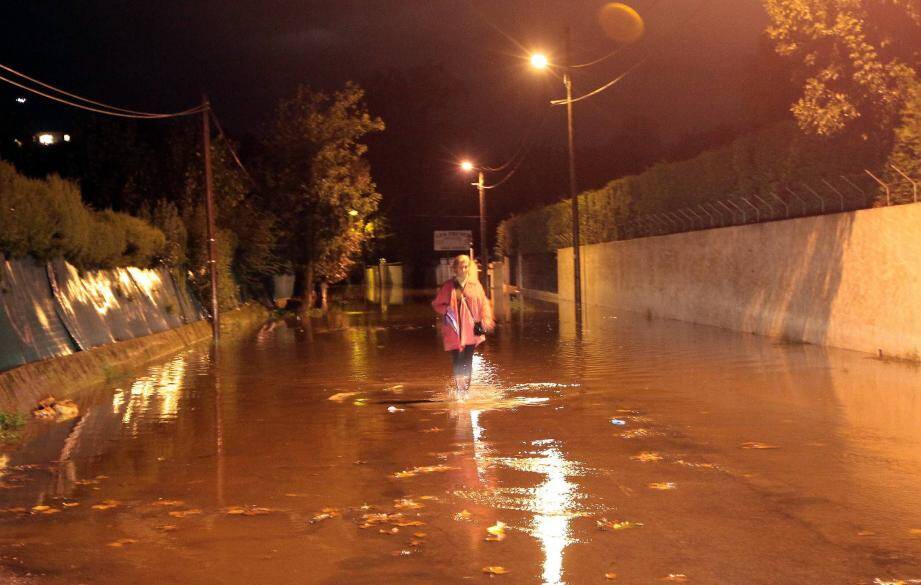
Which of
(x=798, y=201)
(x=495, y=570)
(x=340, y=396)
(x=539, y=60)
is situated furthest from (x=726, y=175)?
(x=495, y=570)

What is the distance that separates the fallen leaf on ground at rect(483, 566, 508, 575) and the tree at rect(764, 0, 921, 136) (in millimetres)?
12647

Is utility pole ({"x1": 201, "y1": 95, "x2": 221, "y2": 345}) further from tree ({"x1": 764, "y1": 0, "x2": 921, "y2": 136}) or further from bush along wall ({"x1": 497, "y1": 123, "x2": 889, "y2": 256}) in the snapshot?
tree ({"x1": 764, "y1": 0, "x2": 921, "y2": 136})

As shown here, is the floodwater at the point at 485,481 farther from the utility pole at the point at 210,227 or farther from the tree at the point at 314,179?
the tree at the point at 314,179

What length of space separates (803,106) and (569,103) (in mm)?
17193

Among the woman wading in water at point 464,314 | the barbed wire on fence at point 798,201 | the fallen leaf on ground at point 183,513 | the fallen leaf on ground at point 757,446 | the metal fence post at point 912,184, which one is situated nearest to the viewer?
the fallen leaf on ground at point 183,513

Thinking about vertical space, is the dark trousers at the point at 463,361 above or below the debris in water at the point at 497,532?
above

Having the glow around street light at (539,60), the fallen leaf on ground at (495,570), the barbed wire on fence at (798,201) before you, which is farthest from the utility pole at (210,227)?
the fallen leaf on ground at (495,570)

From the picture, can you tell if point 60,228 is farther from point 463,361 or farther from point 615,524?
point 615,524

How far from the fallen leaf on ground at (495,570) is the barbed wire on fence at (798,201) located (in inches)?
490

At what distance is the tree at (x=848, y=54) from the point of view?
16.7 metres

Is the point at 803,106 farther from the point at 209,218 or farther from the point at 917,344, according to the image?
the point at 209,218

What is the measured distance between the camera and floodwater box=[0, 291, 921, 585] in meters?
6.20

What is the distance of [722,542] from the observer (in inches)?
257

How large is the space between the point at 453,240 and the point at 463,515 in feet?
252
